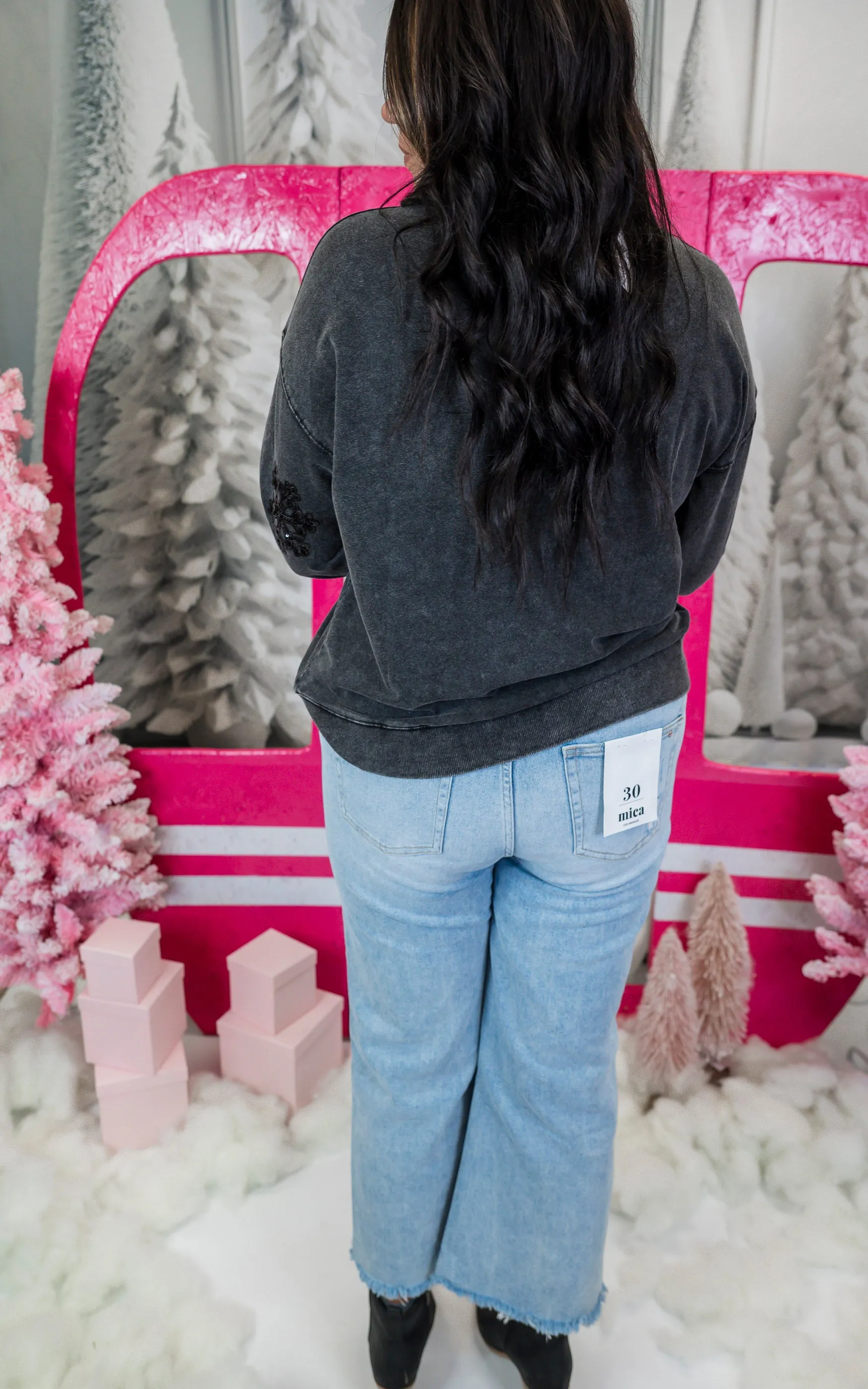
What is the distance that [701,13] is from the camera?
1.57 m

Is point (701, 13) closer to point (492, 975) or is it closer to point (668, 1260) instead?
point (492, 975)

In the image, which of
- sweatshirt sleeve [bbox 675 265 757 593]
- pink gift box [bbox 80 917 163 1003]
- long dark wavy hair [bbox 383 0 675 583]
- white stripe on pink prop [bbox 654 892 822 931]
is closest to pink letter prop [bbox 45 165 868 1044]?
white stripe on pink prop [bbox 654 892 822 931]

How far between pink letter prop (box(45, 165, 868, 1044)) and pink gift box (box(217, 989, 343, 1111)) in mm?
142

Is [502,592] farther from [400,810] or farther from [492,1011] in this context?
[492,1011]

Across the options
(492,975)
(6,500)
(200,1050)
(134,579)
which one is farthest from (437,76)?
(200,1050)

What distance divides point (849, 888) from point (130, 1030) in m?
1.23

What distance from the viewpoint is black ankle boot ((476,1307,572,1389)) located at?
120 cm

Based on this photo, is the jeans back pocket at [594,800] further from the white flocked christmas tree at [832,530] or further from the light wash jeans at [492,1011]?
the white flocked christmas tree at [832,530]

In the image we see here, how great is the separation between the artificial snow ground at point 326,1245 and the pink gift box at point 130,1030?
122 millimetres

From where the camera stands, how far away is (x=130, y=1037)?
1.62m

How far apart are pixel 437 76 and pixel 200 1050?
166 cm

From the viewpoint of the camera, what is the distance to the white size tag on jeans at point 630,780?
0.94m

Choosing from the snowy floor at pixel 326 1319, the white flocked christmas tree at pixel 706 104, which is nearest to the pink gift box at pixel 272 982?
the snowy floor at pixel 326 1319

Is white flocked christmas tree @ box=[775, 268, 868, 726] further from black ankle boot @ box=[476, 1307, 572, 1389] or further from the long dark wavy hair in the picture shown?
black ankle boot @ box=[476, 1307, 572, 1389]
